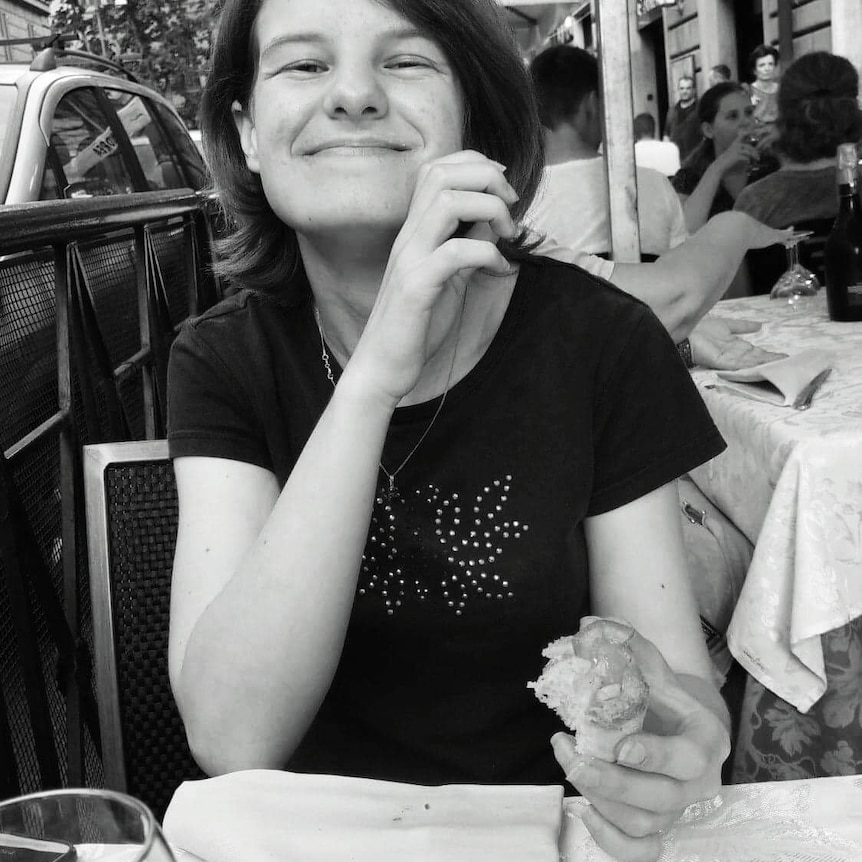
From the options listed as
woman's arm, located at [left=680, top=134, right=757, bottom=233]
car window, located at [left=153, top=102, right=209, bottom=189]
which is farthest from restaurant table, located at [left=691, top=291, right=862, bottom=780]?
car window, located at [left=153, top=102, right=209, bottom=189]

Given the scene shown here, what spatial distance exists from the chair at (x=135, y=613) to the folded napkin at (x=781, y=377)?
1288 millimetres

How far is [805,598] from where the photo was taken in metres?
1.83

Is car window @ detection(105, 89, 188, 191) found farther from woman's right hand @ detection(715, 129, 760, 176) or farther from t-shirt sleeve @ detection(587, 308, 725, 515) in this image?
t-shirt sleeve @ detection(587, 308, 725, 515)

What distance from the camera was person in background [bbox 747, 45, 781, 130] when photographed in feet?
22.3

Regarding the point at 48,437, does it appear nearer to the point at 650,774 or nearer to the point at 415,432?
the point at 415,432

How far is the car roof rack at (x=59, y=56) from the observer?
4223mm

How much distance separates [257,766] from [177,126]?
6017 mm

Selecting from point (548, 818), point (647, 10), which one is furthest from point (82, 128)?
point (647, 10)

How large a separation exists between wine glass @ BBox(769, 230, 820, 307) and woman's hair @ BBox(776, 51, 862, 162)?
1583 millimetres

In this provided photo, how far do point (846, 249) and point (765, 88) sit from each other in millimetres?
6112

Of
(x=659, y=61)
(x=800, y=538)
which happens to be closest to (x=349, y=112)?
(x=800, y=538)

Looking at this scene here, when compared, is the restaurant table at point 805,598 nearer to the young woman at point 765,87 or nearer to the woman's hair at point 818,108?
the woman's hair at point 818,108

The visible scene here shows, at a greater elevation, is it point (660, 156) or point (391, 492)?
point (660, 156)

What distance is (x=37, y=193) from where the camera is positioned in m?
3.60
